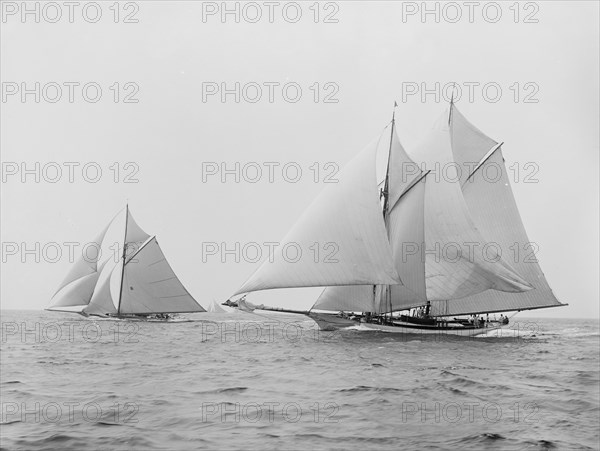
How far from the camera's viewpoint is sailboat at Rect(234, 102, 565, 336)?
130 feet

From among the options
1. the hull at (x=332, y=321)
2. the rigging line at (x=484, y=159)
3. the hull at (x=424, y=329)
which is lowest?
the hull at (x=424, y=329)

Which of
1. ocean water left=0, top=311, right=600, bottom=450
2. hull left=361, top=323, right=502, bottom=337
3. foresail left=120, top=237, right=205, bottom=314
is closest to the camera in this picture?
ocean water left=0, top=311, right=600, bottom=450

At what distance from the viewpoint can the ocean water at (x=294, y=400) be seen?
12.8 m

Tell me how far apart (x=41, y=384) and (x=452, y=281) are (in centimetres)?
3119

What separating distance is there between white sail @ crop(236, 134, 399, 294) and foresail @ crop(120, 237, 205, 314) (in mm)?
28972

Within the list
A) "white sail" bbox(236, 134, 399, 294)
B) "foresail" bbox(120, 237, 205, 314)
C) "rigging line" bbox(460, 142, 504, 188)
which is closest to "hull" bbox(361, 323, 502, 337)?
"white sail" bbox(236, 134, 399, 294)

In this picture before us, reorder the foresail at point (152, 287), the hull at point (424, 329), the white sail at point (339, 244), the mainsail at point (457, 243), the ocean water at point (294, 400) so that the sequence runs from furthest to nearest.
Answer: the foresail at point (152, 287) → the mainsail at point (457, 243) → the hull at point (424, 329) → the white sail at point (339, 244) → the ocean water at point (294, 400)

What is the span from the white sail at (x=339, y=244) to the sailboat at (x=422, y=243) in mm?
58

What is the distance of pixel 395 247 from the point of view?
46.0 meters

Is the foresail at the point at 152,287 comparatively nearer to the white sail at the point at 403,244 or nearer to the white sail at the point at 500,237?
the white sail at the point at 403,244

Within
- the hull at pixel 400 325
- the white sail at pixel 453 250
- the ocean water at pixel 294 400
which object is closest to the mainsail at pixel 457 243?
the white sail at pixel 453 250

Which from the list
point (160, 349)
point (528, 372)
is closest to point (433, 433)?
point (528, 372)

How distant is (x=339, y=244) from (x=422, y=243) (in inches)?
326

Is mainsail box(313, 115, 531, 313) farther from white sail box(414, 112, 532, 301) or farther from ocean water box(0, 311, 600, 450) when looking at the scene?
ocean water box(0, 311, 600, 450)
